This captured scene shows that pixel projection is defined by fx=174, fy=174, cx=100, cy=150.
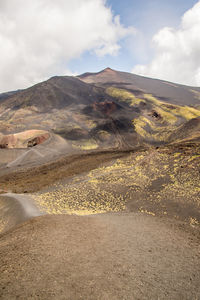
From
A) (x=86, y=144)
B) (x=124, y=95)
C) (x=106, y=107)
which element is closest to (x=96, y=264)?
(x=86, y=144)

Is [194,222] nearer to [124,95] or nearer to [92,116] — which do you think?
[92,116]

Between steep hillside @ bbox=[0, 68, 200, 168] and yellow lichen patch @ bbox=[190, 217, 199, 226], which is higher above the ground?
steep hillside @ bbox=[0, 68, 200, 168]

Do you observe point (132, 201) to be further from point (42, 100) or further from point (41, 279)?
point (42, 100)

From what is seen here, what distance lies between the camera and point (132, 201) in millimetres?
14961

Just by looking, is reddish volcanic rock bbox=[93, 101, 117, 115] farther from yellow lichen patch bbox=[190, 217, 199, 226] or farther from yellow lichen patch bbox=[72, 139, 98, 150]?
yellow lichen patch bbox=[190, 217, 199, 226]

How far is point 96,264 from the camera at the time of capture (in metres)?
5.11

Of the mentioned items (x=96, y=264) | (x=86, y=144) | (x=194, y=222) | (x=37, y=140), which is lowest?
(x=194, y=222)

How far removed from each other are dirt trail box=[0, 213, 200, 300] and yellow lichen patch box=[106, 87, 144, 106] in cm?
6930

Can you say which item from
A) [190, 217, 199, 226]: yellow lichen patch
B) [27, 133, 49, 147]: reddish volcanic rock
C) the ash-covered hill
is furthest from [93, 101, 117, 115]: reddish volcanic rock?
[190, 217, 199, 226]: yellow lichen patch

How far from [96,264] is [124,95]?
83.8m

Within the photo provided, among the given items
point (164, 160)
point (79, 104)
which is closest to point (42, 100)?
point (79, 104)

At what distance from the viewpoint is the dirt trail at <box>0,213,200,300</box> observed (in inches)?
159

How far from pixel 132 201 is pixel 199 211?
499cm

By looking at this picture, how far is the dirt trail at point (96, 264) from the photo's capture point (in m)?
4.03
